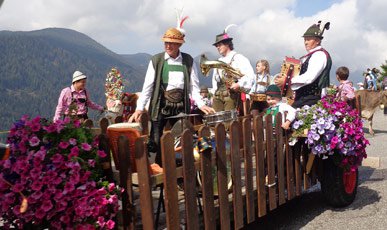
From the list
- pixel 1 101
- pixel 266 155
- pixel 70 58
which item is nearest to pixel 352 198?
pixel 266 155

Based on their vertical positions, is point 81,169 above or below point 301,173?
above

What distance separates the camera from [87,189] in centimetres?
257

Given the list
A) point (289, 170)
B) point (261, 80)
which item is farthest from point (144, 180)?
point (261, 80)

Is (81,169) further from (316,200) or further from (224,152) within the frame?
(316,200)

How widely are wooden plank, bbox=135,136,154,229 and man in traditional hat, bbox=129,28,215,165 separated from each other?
146 centimetres

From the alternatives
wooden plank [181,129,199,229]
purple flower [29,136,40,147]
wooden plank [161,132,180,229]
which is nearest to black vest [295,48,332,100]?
wooden plank [181,129,199,229]

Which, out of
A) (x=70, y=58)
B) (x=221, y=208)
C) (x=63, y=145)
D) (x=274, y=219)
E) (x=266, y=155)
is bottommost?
(x=274, y=219)

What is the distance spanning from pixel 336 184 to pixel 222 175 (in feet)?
6.33

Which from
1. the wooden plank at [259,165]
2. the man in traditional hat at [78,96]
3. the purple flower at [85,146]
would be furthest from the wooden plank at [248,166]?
the man in traditional hat at [78,96]

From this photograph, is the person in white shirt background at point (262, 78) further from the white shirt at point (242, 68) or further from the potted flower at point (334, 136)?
the potted flower at point (334, 136)

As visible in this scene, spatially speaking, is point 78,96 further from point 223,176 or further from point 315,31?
point 223,176

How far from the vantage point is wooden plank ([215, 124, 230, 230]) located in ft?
11.5

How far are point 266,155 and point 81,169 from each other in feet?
7.17

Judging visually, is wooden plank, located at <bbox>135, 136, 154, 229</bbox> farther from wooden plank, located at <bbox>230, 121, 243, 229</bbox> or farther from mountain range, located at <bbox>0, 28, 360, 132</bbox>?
mountain range, located at <bbox>0, 28, 360, 132</bbox>
